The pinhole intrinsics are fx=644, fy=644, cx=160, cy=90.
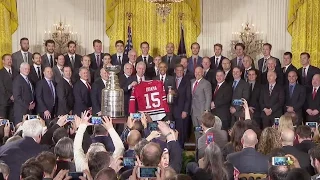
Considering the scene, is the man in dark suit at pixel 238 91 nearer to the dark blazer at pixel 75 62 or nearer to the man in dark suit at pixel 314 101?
the man in dark suit at pixel 314 101

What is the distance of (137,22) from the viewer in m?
14.7

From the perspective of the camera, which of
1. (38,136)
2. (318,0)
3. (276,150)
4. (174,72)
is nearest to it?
(276,150)

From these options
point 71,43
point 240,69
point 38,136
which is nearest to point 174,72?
point 240,69

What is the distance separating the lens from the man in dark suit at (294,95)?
12031 millimetres

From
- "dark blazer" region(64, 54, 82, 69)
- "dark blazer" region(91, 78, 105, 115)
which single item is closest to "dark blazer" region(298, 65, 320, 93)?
"dark blazer" region(91, 78, 105, 115)

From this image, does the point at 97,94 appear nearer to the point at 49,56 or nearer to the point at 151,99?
the point at 151,99

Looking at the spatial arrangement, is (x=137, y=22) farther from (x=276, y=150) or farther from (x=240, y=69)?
(x=276, y=150)

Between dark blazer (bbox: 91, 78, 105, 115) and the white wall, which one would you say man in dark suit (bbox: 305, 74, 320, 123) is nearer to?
the white wall

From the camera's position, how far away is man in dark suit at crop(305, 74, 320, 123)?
1205 cm

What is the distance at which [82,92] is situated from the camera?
11.8m

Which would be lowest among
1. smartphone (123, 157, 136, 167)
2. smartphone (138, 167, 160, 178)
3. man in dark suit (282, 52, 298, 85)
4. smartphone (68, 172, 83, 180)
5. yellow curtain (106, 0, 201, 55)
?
smartphone (68, 172, 83, 180)

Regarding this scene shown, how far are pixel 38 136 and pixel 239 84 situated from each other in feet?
19.1

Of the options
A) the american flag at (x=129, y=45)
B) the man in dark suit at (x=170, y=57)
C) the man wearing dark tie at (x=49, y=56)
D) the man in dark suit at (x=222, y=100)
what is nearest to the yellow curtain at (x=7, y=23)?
the man wearing dark tie at (x=49, y=56)

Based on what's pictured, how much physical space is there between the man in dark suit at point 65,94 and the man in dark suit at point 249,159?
19.1 ft
